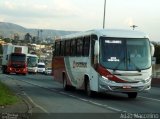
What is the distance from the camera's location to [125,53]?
23469mm

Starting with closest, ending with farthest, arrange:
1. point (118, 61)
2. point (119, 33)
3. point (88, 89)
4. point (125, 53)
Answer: point (118, 61), point (125, 53), point (119, 33), point (88, 89)

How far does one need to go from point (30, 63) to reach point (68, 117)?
64.2 metres

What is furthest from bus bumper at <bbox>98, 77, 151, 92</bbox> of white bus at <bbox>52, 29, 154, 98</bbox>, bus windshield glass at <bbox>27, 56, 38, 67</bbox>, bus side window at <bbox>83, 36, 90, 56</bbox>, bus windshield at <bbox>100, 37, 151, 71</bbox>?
bus windshield glass at <bbox>27, 56, 38, 67</bbox>

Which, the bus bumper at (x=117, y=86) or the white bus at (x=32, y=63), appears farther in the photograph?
the white bus at (x=32, y=63)

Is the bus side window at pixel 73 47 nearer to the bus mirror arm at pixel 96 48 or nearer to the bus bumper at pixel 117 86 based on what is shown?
the bus mirror arm at pixel 96 48

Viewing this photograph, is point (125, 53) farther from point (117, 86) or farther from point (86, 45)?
point (86, 45)

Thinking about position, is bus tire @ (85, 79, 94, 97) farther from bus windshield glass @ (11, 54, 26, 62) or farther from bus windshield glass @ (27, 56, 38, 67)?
bus windshield glass @ (27, 56, 38, 67)

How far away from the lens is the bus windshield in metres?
23.3

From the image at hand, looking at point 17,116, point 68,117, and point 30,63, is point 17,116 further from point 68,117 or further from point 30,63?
point 30,63

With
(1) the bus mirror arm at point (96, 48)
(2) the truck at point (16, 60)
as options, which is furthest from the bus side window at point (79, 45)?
(2) the truck at point (16, 60)

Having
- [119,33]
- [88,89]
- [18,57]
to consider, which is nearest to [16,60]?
[18,57]

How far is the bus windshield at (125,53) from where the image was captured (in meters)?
23.3

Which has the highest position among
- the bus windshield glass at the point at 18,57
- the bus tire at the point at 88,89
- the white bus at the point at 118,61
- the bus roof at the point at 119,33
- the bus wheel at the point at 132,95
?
the bus roof at the point at 119,33

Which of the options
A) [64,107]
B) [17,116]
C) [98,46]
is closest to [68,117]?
[17,116]
